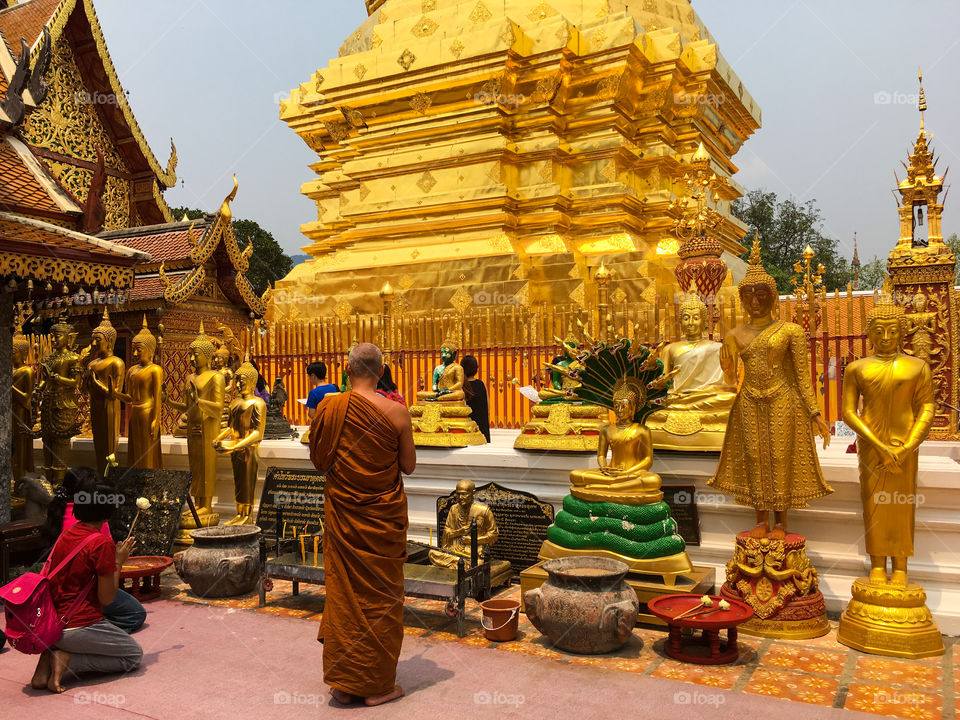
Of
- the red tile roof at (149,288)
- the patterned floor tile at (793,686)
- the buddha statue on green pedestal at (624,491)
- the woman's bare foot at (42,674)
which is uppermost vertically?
the red tile roof at (149,288)

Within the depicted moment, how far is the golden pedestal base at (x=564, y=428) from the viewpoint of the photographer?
6.66m

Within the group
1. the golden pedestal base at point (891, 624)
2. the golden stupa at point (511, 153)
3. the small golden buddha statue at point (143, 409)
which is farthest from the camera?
the golden stupa at point (511, 153)

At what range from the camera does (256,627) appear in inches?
219

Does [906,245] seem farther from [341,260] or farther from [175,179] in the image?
[175,179]

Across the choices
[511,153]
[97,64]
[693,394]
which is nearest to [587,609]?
[693,394]

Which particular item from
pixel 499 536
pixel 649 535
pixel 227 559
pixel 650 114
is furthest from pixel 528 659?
pixel 650 114

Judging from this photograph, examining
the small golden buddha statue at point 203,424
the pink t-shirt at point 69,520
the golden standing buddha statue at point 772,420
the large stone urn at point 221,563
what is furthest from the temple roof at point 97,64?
the golden standing buddha statue at point 772,420

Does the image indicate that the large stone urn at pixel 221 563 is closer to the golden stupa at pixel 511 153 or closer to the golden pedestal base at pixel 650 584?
the golden pedestal base at pixel 650 584

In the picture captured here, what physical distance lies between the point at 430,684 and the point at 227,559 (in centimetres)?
260

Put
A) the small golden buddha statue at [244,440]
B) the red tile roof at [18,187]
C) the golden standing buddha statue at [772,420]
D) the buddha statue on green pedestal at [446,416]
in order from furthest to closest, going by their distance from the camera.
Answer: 1. the buddha statue on green pedestal at [446,416]
2. the small golden buddha statue at [244,440]
3. the red tile roof at [18,187]
4. the golden standing buddha statue at [772,420]

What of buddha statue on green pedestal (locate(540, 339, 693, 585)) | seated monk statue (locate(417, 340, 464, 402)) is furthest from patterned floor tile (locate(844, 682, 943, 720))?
seated monk statue (locate(417, 340, 464, 402))

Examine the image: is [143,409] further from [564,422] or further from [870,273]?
[870,273]

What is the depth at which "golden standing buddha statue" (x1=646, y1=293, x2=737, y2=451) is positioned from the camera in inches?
253

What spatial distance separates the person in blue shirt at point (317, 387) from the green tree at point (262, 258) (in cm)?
2656
